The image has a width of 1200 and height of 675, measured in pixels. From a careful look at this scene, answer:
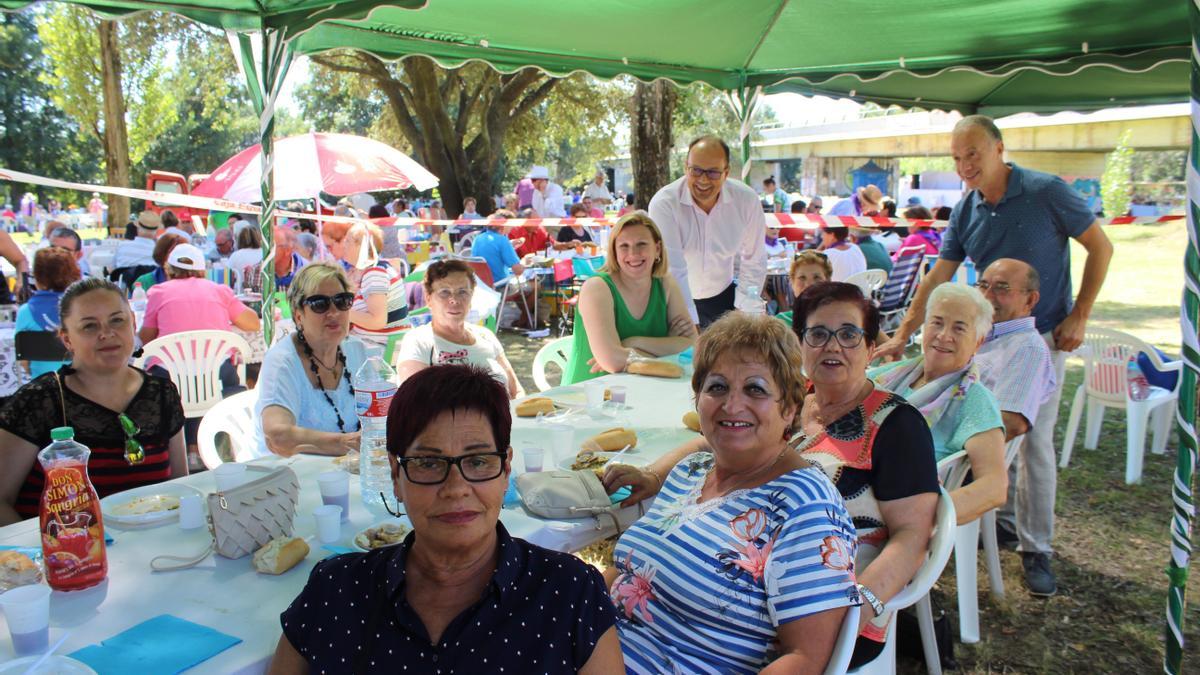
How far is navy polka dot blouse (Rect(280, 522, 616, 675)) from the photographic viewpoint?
141cm

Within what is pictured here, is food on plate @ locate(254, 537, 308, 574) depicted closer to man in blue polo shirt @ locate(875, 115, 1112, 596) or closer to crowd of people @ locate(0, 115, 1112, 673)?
crowd of people @ locate(0, 115, 1112, 673)

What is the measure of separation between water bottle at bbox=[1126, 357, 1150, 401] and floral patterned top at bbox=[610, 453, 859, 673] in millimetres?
4276

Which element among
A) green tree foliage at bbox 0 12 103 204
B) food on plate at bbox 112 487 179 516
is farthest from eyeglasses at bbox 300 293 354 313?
green tree foliage at bbox 0 12 103 204

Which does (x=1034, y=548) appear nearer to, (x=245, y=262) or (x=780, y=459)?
(x=780, y=459)

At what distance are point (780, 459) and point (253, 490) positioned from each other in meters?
1.23

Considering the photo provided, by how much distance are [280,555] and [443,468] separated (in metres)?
0.60

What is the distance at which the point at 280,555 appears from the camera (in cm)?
182

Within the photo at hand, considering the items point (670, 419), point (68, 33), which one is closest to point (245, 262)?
point (670, 419)

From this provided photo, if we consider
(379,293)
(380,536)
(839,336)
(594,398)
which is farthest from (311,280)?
(379,293)

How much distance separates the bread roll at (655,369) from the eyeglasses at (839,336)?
1595mm

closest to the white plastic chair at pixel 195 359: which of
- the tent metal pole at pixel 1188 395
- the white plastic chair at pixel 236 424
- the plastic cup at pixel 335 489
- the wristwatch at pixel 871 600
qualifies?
the white plastic chair at pixel 236 424

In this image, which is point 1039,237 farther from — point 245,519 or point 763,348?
point 245,519

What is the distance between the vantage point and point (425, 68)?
1634 centimetres

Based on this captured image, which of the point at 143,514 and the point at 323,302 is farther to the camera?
the point at 323,302
